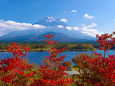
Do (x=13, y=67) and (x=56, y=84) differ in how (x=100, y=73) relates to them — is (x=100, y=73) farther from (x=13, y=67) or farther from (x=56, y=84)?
(x=13, y=67)

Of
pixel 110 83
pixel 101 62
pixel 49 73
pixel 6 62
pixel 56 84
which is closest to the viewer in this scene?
pixel 110 83

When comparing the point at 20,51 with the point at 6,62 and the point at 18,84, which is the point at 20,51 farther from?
the point at 18,84

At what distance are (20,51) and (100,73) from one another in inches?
96.8

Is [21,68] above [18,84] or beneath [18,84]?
above

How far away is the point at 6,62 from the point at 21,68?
1.71ft

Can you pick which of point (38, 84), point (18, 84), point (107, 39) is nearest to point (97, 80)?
point (107, 39)

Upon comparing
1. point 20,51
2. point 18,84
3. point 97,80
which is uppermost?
point 20,51

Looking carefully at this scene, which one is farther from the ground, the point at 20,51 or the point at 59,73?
the point at 20,51

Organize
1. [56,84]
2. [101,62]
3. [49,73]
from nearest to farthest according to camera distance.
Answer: [56,84]
[49,73]
[101,62]

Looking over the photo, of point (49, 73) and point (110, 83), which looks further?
point (49, 73)

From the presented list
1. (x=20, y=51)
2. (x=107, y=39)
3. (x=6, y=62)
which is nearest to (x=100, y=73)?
(x=107, y=39)

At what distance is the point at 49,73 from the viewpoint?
335 cm

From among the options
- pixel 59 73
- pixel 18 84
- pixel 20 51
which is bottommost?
pixel 18 84

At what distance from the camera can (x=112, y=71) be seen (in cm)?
284
